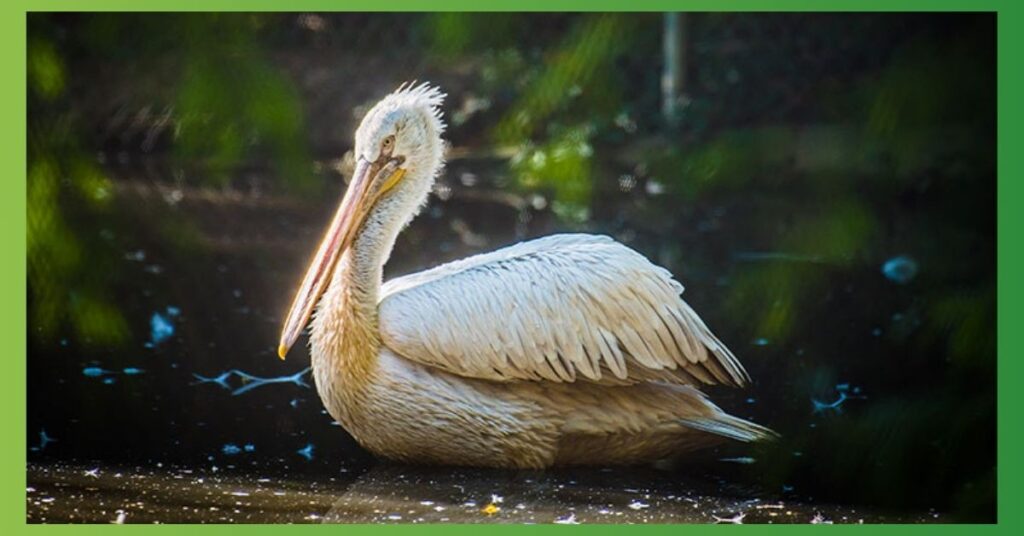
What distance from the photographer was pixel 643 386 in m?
4.54

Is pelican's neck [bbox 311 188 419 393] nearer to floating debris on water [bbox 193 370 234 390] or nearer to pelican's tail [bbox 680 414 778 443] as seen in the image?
floating debris on water [bbox 193 370 234 390]

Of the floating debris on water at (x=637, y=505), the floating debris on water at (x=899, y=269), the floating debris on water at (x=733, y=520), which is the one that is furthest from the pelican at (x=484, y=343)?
the floating debris on water at (x=899, y=269)

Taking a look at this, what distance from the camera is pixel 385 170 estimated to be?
4465mm

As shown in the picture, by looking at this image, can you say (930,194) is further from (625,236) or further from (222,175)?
(222,175)

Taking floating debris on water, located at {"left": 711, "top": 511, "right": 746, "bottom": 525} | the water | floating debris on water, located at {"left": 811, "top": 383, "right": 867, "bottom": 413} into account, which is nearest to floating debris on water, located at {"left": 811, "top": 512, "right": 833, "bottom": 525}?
the water

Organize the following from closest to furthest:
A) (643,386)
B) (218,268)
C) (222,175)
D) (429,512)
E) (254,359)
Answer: (429,512), (643,386), (254,359), (222,175), (218,268)

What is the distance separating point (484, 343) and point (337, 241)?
45 cm

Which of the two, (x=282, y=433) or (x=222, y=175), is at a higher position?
(x=222, y=175)

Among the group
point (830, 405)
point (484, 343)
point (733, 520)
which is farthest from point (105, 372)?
point (830, 405)

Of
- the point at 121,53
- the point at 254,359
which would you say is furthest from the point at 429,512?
the point at 121,53

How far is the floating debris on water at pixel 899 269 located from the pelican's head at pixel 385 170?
6.43ft

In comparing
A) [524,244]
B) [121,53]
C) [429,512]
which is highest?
[121,53]

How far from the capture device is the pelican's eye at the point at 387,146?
444 cm

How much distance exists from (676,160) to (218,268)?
167cm
